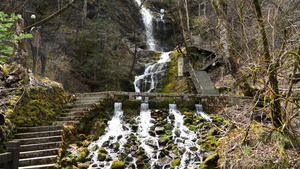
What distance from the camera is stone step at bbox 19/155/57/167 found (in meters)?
5.26

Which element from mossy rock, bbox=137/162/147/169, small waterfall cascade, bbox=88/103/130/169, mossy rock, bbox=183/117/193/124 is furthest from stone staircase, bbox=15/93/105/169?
mossy rock, bbox=183/117/193/124

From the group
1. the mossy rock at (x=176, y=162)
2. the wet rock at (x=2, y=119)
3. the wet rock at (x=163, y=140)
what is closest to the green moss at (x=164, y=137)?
the wet rock at (x=163, y=140)

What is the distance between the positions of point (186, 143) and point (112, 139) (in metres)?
3.01

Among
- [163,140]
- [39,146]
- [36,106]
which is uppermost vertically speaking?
[36,106]

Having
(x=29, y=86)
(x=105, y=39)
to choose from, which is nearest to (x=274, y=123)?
(x=29, y=86)

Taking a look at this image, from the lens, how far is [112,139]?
7.64m

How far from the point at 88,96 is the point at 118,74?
5.12 meters

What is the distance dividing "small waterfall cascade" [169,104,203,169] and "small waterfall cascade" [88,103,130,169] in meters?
2.22

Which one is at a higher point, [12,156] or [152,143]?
[12,156]

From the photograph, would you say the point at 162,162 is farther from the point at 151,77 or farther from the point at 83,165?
the point at 151,77

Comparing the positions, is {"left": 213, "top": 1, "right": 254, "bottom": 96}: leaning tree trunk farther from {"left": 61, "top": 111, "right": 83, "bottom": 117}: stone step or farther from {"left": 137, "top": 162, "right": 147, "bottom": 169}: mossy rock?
{"left": 61, "top": 111, "right": 83, "bottom": 117}: stone step

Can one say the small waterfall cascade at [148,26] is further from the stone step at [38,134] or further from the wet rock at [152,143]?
the stone step at [38,134]

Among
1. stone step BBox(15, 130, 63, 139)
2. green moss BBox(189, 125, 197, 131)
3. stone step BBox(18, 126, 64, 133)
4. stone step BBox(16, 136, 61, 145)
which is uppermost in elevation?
stone step BBox(18, 126, 64, 133)

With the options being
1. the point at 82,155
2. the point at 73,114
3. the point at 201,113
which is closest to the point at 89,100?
the point at 73,114
